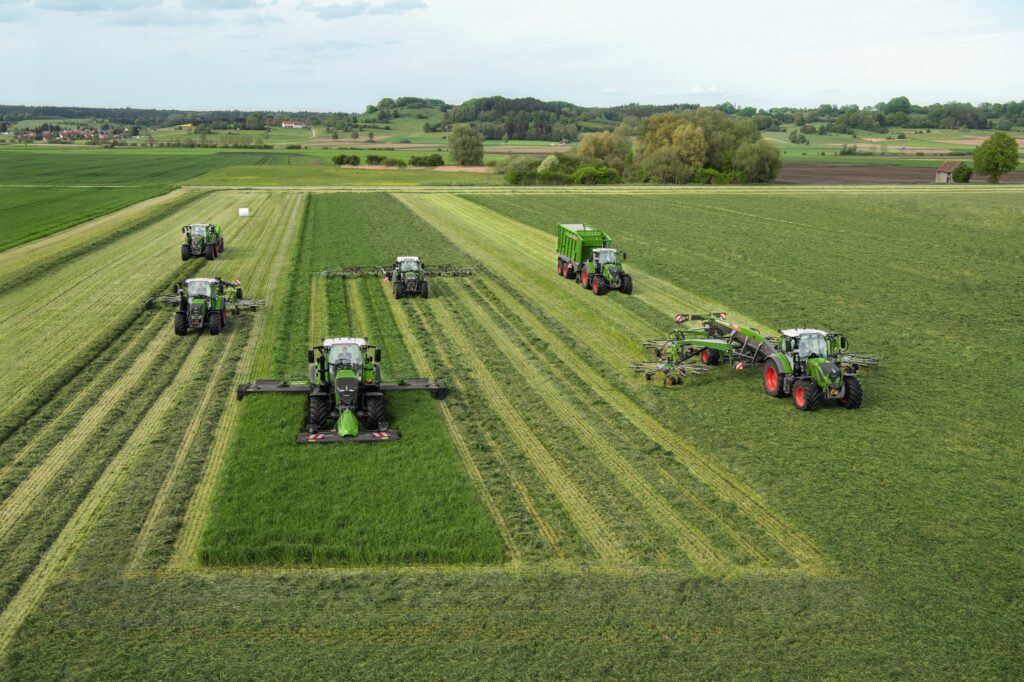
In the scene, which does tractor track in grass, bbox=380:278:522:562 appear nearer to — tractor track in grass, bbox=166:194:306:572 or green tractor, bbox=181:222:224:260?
tractor track in grass, bbox=166:194:306:572

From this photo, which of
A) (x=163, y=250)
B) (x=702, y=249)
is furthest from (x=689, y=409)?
(x=163, y=250)

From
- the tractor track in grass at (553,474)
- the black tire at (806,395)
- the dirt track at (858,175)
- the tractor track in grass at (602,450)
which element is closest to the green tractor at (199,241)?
the tractor track in grass at (602,450)

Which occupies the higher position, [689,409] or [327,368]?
[327,368]

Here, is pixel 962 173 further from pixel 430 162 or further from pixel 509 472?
pixel 509 472

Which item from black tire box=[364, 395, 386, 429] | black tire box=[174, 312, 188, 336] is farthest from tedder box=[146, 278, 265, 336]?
black tire box=[364, 395, 386, 429]

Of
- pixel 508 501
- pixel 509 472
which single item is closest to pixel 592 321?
pixel 509 472

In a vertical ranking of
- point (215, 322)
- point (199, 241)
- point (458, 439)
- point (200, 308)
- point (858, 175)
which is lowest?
point (458, 439)

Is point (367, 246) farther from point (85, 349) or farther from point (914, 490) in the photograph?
point (914, 490)
